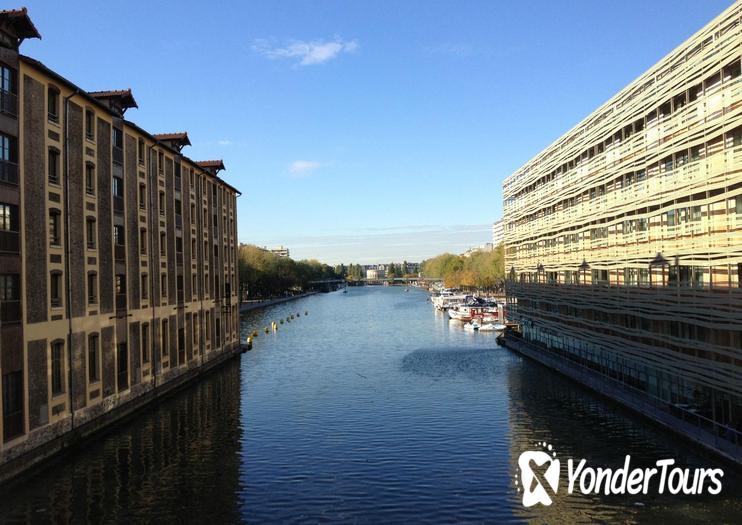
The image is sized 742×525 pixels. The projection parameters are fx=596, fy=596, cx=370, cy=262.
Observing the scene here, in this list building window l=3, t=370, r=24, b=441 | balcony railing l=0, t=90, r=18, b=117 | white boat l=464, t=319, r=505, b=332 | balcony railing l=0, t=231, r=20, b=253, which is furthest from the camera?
white boat l=464, t=319, r=505, b=332

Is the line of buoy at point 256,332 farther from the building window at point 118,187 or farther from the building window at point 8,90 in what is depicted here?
the building window at point 8,90

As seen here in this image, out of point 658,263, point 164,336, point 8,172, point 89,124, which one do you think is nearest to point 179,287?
point 164,336

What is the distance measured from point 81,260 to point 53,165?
16.4ft

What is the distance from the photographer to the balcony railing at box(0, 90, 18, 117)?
77.9ft

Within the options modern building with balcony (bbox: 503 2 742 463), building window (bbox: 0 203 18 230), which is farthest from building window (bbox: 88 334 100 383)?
modern building with balcony (bbox: 503 2 742 463)

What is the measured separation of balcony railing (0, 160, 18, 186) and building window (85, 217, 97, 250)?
692 cm

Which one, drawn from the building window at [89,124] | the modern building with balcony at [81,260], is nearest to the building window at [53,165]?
the modern building with balcony at [81,260]

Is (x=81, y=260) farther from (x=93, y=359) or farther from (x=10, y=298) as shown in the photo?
(x=10, y=298)

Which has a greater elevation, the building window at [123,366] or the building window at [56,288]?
the building window at [56,288]

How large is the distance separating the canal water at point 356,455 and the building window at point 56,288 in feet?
23.4

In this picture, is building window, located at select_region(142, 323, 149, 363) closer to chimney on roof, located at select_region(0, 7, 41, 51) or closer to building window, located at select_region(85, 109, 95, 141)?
building window, located at select_region(85, 109, 95, 141)

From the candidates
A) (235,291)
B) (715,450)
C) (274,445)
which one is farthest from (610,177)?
(235,291)

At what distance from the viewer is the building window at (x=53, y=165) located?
90.6 feet

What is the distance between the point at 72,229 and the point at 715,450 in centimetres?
3094
